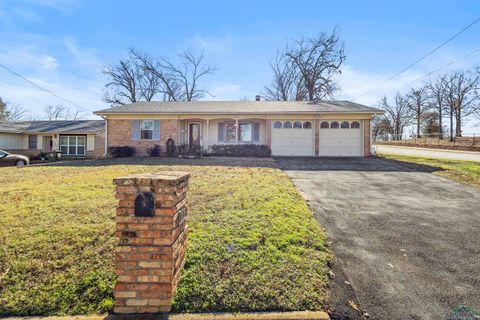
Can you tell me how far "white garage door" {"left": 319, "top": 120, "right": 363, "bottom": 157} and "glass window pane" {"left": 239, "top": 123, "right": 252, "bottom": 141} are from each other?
4.62m

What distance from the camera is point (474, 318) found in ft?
7.63

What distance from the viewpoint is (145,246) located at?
238 cm

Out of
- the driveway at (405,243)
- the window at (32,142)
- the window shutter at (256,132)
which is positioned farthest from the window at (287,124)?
the window at (32,142)

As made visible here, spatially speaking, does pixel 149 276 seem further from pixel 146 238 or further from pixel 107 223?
pixel 107 223

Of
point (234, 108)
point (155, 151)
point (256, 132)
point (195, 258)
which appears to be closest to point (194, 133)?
point (155, 151)

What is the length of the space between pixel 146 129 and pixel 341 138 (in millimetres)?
12602

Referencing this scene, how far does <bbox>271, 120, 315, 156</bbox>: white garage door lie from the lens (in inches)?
646

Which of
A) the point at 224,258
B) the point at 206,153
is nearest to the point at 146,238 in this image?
the point at 224,258

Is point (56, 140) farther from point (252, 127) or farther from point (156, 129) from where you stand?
point (252, 127)

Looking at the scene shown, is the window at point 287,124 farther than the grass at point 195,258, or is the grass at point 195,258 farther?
the window at point 287,124

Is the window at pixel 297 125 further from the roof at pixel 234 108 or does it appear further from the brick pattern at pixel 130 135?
the brick pattern at pixel 130 135

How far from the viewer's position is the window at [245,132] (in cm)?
1764

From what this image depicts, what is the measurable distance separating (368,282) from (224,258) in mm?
1631

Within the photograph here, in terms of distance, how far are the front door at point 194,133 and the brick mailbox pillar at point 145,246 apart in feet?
52.7
